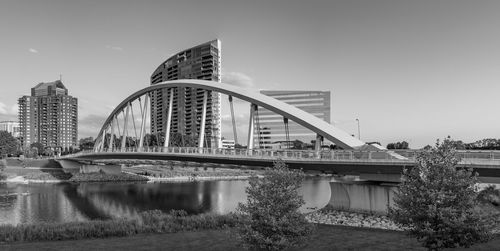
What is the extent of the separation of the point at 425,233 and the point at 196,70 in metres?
125

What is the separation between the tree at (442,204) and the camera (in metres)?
13.4

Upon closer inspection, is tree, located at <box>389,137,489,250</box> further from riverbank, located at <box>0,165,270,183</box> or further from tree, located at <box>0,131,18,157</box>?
tree, located at <box>0,131,18,157</box>

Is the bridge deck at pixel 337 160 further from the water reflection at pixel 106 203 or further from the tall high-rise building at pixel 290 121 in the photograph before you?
the tall high-rise building at pixel 290 121

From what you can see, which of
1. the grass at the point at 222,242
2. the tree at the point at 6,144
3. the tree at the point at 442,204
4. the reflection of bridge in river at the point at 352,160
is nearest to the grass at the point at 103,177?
the tree at the point at 6,144

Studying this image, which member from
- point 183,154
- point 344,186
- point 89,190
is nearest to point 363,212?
point 344,186

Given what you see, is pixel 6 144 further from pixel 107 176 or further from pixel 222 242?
pixel 222 242

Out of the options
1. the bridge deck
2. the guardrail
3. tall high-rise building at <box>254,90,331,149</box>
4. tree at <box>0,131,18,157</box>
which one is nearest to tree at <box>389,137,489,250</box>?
the guardrail

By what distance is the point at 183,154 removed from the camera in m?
46.9

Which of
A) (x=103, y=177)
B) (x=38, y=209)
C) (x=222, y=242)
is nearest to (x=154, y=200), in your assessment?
(x=38, y=209)

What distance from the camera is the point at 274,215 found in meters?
14.8

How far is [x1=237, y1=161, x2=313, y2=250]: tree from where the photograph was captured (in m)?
14.7

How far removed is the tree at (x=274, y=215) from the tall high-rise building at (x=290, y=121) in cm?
9785

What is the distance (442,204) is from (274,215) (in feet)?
19.3

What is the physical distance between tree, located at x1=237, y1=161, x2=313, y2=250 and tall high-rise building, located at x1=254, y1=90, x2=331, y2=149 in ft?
321
